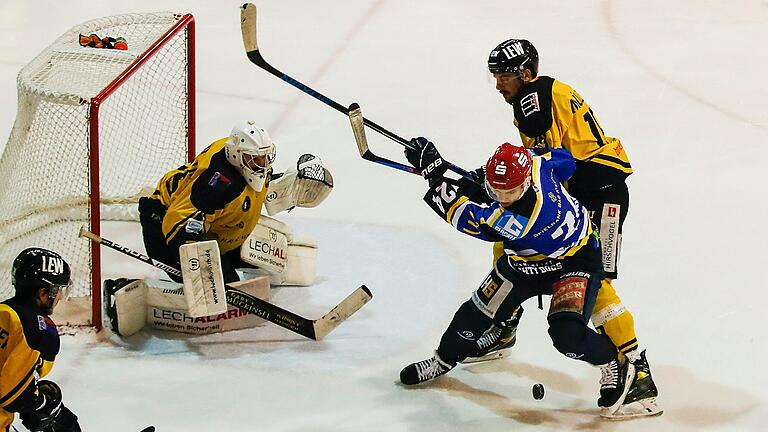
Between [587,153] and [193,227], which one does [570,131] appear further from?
[193,227]

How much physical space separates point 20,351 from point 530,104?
1.75 meters

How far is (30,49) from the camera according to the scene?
21.8 ft

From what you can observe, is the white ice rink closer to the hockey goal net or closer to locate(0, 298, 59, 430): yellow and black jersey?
the hockey goal net

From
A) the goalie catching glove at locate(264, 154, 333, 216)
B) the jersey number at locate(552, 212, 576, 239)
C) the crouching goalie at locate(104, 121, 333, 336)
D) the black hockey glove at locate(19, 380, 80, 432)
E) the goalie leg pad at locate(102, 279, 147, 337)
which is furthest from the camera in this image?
the goalie catching glove at locate(264, 154, 333, 216)

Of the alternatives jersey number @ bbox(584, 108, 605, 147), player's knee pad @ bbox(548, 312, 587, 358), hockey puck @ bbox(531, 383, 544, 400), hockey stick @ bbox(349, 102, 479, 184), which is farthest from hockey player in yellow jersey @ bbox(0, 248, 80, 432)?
jersey number @ bbox(584, 108, 605, 147)

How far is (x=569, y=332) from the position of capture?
353cm

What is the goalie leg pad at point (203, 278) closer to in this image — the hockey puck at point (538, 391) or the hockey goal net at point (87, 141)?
the hockey goal net at point (87, 141)

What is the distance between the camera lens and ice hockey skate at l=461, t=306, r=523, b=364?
4.01m

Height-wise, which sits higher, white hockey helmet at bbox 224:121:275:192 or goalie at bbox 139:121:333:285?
white hockey helmet at bbox 224:121:275:192

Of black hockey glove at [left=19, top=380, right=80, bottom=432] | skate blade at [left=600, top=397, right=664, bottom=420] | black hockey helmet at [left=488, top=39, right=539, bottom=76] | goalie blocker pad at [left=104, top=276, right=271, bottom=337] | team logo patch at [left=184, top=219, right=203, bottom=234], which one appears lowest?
black hockey glove at [left=19, top=380, right=80, bottom=432]

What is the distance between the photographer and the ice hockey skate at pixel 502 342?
158 inches

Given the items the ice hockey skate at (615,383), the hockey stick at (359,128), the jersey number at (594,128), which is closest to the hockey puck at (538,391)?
the ice hockey skate at (615,383)

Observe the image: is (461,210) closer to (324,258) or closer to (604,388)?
(604,388)

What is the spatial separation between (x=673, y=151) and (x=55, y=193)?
279 cm
